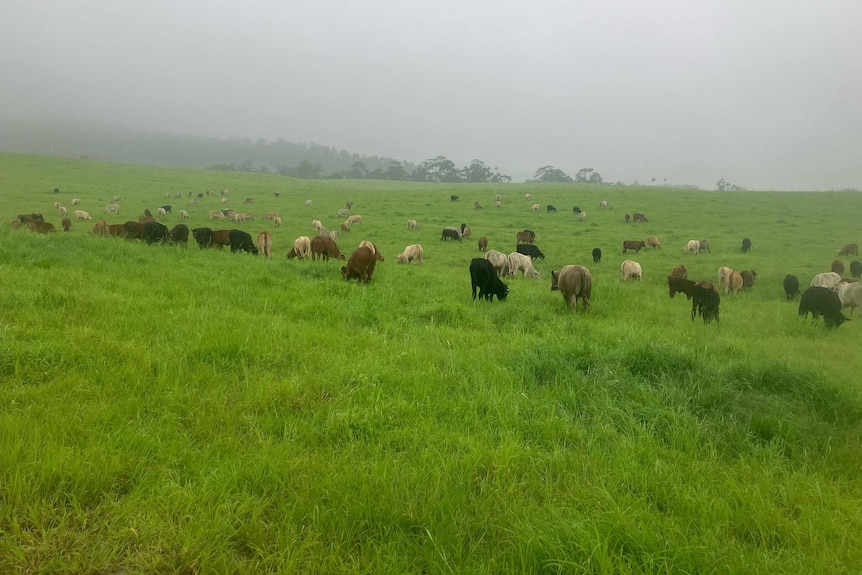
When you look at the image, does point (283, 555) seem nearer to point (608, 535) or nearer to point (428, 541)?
point (428, 541)

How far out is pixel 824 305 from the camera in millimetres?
10617

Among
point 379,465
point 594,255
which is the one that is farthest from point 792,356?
point 594,255

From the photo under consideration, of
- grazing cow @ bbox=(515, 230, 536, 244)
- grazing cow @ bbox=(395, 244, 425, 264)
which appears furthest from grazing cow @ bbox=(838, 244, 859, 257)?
grazing cow @ bbox=(395, 244, 425, 264)

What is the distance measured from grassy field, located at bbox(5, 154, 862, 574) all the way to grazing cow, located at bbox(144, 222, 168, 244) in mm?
8380

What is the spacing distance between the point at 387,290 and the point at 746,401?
24.9 ft

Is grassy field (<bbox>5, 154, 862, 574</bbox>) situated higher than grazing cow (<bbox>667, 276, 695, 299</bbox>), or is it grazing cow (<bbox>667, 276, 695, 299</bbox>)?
grazing cow (<bbox>667, 276, 695, 299</bbox>)

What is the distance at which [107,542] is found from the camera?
2.49 m

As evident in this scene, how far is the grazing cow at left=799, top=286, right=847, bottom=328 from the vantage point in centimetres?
1050

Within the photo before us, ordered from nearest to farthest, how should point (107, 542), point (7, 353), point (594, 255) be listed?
point (107, 542)
point (7, 353)
point (594, 255)

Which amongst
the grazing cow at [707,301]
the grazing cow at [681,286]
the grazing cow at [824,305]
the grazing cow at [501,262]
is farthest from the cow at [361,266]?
the grazing cow at [824,305]

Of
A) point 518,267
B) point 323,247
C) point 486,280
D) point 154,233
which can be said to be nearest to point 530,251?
point 518,267

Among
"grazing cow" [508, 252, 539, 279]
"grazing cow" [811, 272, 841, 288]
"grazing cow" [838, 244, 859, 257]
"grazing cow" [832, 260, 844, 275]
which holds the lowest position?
"grazing cow" [508, 252, 539, 279]

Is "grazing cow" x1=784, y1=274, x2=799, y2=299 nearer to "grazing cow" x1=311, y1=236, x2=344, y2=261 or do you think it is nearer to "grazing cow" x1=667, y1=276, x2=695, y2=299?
"grazing cow" x1=667, y1=276, x2=695, y2=299

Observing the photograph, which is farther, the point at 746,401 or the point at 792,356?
the point at 792,356
